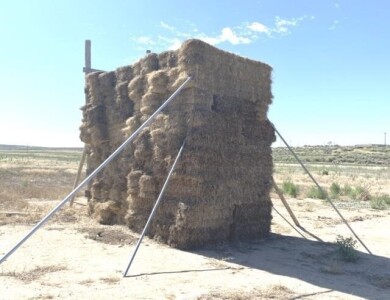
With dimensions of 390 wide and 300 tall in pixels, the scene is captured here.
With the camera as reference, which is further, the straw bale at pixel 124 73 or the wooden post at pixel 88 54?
the wooden post at pixel 88 54

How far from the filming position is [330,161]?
263 ft

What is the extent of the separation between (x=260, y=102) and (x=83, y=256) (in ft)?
18.5

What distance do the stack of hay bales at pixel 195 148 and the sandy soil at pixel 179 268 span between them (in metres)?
0.55

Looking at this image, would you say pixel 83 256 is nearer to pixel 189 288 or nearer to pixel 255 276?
pixel 189 288

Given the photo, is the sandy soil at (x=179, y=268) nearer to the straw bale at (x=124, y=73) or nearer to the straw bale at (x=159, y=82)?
the straw bale at (x=159, y=82)

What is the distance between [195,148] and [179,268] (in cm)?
264

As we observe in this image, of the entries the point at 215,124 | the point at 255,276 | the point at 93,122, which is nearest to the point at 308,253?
the point at 255,276

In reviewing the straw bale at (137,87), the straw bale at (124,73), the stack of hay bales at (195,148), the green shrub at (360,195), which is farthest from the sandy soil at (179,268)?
the green shrub at (360,195)

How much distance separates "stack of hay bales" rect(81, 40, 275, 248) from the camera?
382 inches

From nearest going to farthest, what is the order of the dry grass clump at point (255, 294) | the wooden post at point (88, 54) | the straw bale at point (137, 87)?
the dry grass clump at point (255, 294) → the straw bale at point (137, 87) → the wooden post at point (88, 54)

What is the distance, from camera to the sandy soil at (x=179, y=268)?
6.75 meters

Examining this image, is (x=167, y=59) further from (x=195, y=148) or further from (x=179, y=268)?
(x=179, y=268)

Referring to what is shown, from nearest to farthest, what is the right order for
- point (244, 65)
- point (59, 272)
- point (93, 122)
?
point (59, 272), point (244, 65), point (93, 122)

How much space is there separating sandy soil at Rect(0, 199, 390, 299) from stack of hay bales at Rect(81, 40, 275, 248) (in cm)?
55
